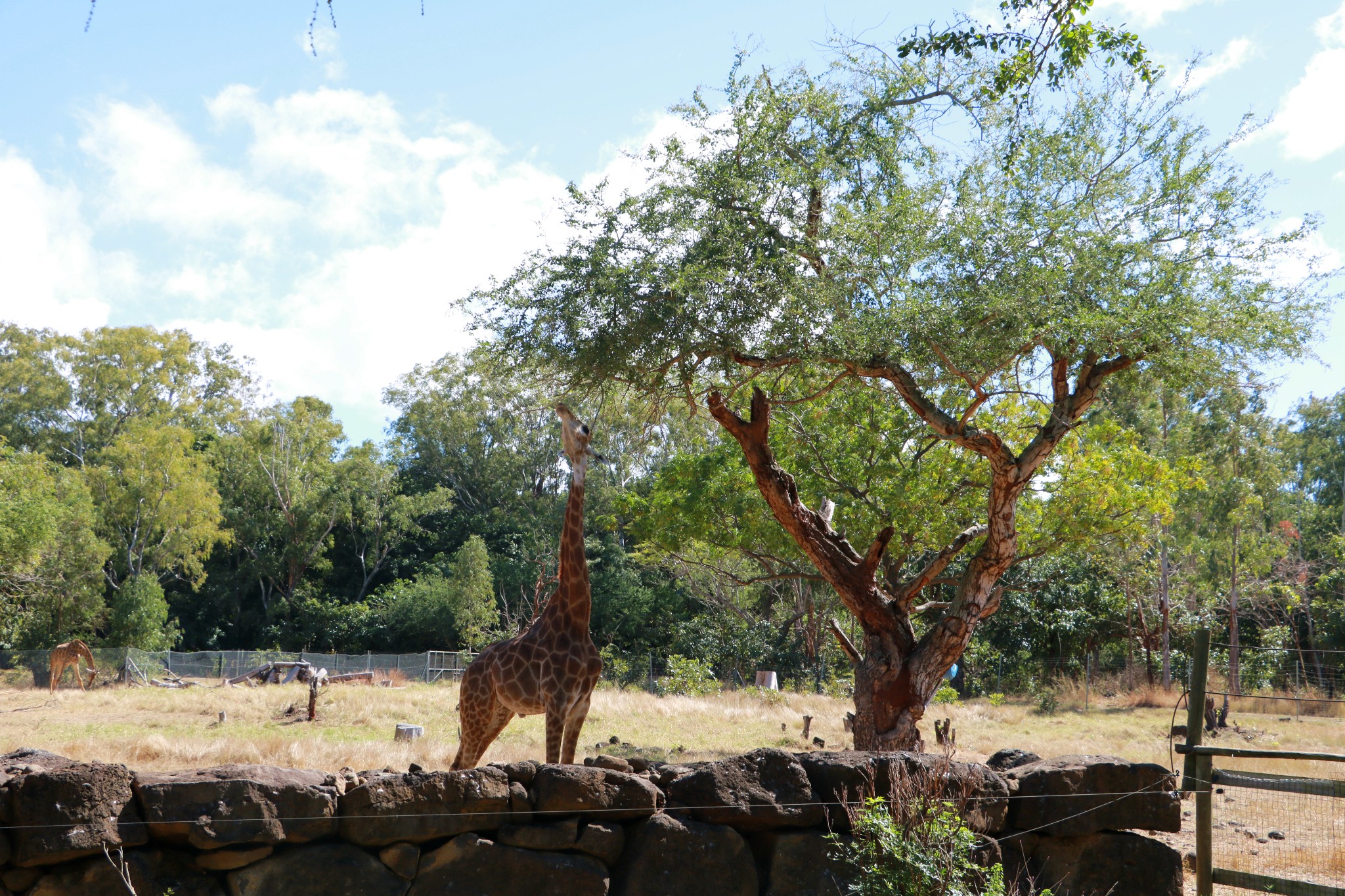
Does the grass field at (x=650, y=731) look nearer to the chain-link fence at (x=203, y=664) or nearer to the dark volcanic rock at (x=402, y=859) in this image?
the chain-link fence at (x=203, y=664)

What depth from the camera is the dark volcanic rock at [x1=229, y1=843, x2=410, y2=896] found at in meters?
4.92

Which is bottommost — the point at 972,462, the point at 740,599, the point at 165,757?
the point at 165,757

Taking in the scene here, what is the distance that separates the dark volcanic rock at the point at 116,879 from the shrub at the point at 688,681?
1778 cm

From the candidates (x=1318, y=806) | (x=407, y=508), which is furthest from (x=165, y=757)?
(x=407, y=508)

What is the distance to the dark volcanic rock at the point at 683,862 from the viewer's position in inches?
209

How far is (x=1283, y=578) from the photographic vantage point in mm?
30781

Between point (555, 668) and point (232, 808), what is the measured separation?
278cm

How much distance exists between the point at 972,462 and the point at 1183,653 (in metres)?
17.7

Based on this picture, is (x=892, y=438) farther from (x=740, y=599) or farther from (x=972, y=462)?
(x=740, y=599)

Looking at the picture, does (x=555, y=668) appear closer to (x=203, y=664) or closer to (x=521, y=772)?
(x=521, y=772)

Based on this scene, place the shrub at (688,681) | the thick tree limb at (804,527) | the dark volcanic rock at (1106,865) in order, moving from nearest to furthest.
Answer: the dark volcanic rock at (1106,865)
the thick tree limb at (804,527)
the shrub at (688,681)

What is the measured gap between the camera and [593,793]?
532cm

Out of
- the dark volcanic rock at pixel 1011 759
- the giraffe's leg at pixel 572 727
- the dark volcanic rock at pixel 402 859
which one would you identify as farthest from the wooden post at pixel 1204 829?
the dark volcanic rock at pixel 402 859

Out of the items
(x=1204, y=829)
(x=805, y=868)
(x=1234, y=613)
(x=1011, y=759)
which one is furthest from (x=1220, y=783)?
(x=1234, y=613)
